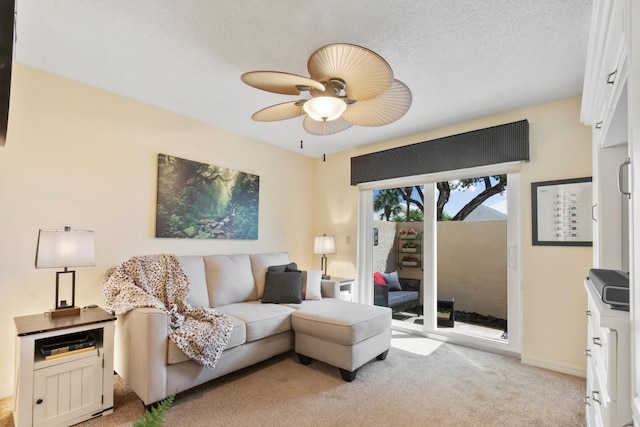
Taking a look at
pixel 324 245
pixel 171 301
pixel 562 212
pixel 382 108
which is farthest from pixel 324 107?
pixel 324 245

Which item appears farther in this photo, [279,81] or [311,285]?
[311,285]

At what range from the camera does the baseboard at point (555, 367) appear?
2.72 metres

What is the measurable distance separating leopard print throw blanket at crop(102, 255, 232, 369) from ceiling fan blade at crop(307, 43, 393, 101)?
6.12 ft

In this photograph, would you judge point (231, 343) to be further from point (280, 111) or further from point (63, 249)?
point (280, 111)

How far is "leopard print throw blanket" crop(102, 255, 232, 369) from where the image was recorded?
2211 millimetres

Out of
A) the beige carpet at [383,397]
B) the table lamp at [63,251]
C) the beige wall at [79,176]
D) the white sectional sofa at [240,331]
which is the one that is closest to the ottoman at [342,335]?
the white sectional sofa at [240,331]

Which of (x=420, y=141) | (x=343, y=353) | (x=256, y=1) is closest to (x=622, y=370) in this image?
(x=343, y=353)

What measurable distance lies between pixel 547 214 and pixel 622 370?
7.35 feet

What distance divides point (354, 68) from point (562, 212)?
243 cm

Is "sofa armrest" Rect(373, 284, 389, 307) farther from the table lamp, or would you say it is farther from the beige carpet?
the table lamp

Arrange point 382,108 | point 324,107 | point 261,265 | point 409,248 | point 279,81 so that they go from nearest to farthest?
point 279,81 → point 324,107 → point 382,108 → point 261,265 → point 409,248

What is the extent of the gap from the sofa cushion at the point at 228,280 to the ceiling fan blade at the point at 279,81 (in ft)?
6.56

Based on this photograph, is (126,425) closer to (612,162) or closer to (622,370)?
(622,370)

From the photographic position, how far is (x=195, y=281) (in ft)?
9.78
